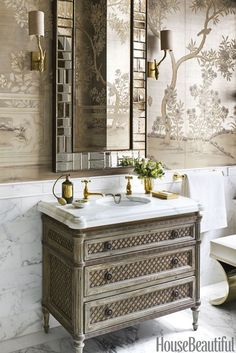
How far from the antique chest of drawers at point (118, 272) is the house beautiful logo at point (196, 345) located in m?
0.16

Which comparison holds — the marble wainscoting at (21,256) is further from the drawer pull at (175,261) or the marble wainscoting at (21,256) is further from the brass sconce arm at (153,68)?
Answer: the brass sconce arm at (153,68)

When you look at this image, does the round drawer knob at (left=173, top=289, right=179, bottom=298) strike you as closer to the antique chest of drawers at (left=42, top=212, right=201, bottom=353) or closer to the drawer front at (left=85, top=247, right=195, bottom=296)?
the antique chest of drawers at (left=42, top=212, right=201, bottom=353)

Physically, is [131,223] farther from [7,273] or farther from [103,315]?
[7,273]

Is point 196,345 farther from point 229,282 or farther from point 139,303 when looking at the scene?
point 229,282

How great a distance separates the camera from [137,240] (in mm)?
2578

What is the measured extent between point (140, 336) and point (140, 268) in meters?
0.52

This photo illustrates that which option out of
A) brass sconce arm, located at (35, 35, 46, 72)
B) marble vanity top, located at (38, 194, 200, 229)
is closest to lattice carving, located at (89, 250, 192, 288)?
marble vanity top, located at (38, 194, 200, 229)

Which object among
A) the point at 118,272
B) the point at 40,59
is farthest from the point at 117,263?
the point at 40,59

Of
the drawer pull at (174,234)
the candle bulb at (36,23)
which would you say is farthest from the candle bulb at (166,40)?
the drawer pull at (174,234)

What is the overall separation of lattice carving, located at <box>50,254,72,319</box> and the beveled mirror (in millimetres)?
600

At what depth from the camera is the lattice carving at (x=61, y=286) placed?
98.7 inches

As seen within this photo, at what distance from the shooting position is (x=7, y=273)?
108 inches

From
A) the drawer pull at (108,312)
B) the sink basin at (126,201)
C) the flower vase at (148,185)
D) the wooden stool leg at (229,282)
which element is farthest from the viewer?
the wooden stool leg at (229,282)

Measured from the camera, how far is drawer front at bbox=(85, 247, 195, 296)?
2.45 metres
